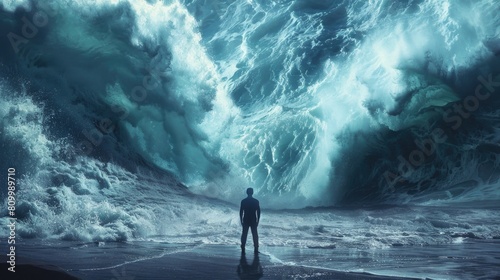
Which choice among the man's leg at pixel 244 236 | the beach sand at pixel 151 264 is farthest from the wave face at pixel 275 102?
the man's leg at pixel 244 236

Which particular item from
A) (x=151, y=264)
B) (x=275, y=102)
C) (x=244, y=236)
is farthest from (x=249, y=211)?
(x=275, y=102)

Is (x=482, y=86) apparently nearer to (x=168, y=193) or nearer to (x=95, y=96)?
(x=168, y=193)

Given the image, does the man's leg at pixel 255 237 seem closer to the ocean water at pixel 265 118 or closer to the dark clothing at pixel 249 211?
the dark clothing at pixel 249 211

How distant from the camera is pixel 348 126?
19094 mm

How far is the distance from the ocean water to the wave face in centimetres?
5

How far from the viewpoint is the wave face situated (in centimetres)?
1619

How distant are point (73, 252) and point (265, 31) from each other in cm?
1596

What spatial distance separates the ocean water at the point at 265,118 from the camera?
552 inches

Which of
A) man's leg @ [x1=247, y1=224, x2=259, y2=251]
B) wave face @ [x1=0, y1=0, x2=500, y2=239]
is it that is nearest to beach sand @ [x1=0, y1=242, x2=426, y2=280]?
man's leg @ [x1=247, y1=224, x2=259, y2=251]

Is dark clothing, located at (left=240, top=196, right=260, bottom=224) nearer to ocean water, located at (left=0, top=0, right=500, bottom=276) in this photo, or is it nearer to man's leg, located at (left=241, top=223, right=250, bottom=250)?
man's leg, located at (left=241, top=223, right=250, bottom=250)

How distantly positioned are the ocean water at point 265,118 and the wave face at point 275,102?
0.05 metres

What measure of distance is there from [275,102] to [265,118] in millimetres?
1037

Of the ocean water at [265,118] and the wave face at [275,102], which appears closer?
the ocean water at [265,118]

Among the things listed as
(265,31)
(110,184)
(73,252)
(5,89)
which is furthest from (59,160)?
(265,31)
